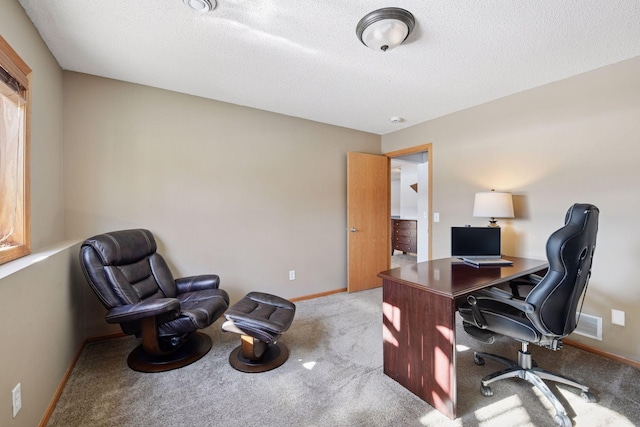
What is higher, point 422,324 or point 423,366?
point 422,324

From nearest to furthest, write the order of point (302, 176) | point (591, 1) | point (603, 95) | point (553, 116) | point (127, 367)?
point (591, 1) → point (127, 367) → point (603, 95) → point (553, 116) → point (302, 176)

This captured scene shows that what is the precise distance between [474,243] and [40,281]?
3.18m

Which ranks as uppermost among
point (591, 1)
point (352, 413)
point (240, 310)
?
point (591, 1)

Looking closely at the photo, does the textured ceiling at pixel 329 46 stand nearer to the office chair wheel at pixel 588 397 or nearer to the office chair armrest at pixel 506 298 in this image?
the office chair armrest at pixel 506 298

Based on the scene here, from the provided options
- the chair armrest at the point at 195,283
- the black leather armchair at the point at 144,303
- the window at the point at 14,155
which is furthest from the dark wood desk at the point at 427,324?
the window at the point at 14,155

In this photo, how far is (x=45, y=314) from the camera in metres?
1.65

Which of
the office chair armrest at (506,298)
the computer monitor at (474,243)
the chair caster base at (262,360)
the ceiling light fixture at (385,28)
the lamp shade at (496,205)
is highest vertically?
the ceiling light fixture at (385,28)

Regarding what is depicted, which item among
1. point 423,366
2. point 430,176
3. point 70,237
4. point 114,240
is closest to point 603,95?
point 430,176

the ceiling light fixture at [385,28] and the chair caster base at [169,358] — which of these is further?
the chair caster base at [169,358]

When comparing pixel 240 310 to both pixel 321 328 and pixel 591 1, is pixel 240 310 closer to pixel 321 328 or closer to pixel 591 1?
pixel 321 328

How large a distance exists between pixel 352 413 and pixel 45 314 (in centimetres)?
191

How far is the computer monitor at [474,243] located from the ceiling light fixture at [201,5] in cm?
247

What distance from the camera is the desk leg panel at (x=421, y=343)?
1.60m

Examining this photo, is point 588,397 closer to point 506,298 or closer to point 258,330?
point 506,298
